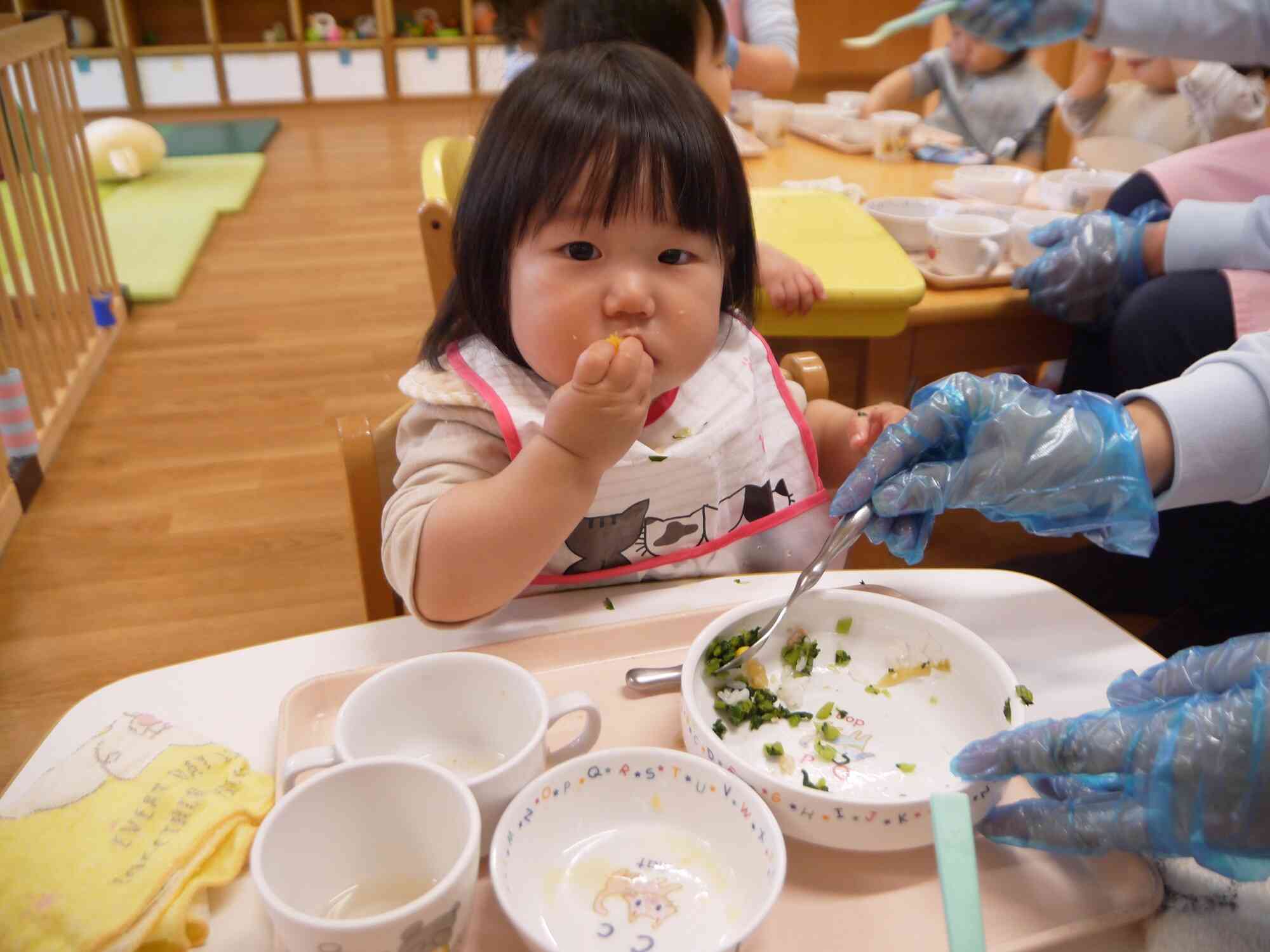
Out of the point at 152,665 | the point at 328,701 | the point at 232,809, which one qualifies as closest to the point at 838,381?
the point at 328,701

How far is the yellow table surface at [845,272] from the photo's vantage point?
1186 millimetres

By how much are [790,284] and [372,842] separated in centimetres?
87

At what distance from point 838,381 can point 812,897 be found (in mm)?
983

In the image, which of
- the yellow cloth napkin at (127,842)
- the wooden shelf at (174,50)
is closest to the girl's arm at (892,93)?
the yellow cloth napkin at (127,842)

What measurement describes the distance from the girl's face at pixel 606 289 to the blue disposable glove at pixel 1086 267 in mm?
710

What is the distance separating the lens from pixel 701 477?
89cm

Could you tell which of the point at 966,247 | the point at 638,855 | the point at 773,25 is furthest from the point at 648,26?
the point at 773,25

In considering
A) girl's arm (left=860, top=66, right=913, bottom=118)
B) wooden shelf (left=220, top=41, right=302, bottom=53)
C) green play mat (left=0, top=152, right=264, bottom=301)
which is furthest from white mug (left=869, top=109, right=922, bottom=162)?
wooden shelf (left=220, top=41, right=302, bottom=53)

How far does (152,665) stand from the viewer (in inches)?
61.8

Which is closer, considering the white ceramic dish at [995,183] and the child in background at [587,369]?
the child in background at [587,369]

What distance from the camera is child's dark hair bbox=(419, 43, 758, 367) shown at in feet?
2.45

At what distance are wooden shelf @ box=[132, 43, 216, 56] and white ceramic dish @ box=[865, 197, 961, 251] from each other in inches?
193

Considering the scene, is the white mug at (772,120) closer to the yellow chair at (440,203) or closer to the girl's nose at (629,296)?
the yellow chair at (440,203)

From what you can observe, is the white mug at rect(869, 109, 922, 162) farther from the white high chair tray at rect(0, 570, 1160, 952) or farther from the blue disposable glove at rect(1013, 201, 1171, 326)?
the white high chair tray at rect(0, 570, 1160, 952)
